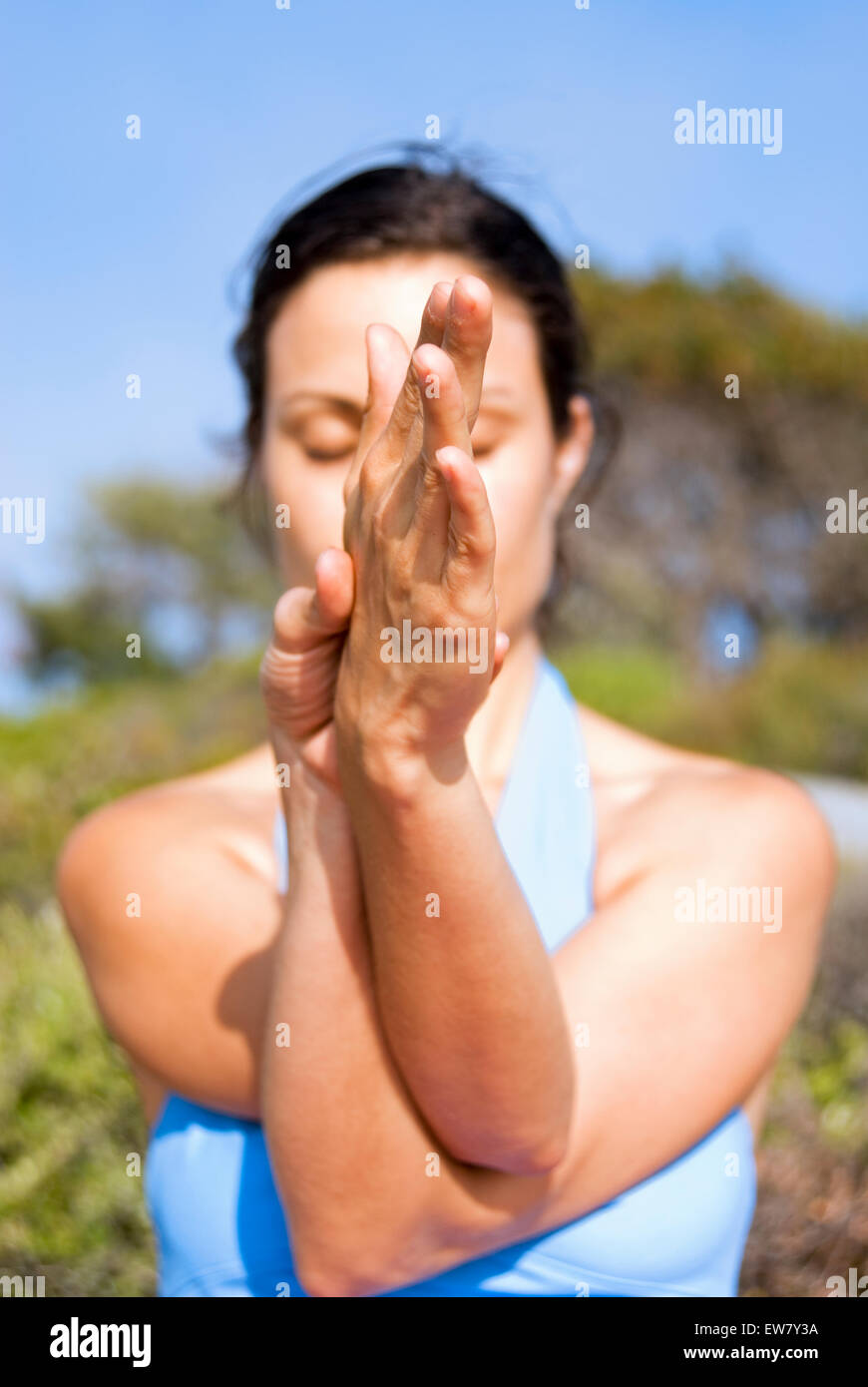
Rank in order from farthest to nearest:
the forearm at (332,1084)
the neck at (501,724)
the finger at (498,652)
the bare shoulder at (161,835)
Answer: the neck at (501,724), the bare shoulder at (161,835), the forearm at (332,1084), the finger at (498,652)

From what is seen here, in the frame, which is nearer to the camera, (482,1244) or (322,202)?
(482,1244)

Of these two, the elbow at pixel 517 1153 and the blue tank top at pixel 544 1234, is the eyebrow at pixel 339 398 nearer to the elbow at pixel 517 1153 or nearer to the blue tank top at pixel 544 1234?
the blue tank top at pixel 544 1234

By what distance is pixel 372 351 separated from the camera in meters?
1.12

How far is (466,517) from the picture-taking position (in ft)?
3.14

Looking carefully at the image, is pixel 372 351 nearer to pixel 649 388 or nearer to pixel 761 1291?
pixel 761 1291

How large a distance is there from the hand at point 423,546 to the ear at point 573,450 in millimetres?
895

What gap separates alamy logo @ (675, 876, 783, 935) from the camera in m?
1.66

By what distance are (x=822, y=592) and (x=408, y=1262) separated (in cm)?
1132

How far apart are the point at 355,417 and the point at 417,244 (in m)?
0.31
